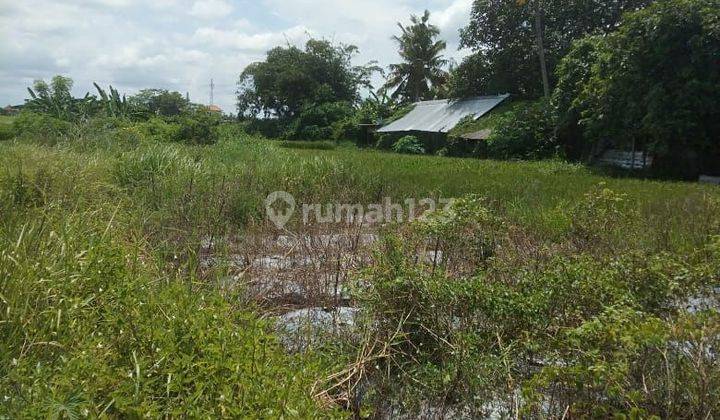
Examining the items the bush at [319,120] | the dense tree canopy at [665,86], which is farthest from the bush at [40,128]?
the bush at [319,120]

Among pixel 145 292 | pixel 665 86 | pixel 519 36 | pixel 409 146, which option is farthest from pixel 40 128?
pixel 519 36

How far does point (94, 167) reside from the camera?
19.0ft

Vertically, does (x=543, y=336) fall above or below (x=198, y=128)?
below

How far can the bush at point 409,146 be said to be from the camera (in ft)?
71.2

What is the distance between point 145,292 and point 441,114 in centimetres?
2107

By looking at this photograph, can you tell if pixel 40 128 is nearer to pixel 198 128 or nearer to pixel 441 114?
pixel 198 128

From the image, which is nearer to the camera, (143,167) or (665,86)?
(143,167)

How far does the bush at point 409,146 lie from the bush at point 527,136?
14.9 feet

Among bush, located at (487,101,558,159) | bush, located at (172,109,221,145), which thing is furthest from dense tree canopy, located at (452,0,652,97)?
bush, located at (172,109,221,145)

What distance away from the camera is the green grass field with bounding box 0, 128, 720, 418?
6.09ft

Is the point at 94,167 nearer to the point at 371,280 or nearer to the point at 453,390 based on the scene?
the point at 371,280

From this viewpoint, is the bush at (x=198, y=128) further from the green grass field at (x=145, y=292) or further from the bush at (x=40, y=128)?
the green grass field at (x=145, y=292)

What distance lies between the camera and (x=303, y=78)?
30.1 metres

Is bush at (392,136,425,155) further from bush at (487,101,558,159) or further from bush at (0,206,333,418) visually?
bush at (0,206,333,418)
